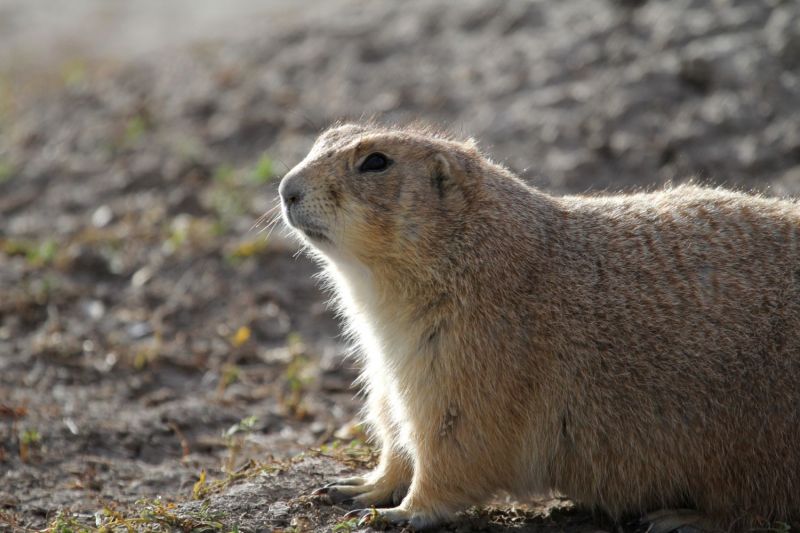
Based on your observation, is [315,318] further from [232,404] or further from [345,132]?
[345,132]

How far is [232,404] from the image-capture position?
7.02 m

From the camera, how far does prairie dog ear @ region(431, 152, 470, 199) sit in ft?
16.6

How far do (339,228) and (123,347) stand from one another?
3.38 metres

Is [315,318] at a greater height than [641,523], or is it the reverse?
[315,318]

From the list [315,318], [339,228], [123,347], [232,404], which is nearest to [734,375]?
[339,228]

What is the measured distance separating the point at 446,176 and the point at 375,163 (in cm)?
35

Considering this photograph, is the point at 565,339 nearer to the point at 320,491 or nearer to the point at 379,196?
the point at 379,196

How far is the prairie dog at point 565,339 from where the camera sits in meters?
4.71

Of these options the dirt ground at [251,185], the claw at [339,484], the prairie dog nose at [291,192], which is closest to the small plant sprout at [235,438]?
the dirt ground at [251,185]

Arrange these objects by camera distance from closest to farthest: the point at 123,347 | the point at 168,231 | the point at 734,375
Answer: the point at 734,375, the point at 123,347, the point at 168,231

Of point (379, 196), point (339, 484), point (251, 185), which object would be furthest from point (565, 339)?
point (251, 185)

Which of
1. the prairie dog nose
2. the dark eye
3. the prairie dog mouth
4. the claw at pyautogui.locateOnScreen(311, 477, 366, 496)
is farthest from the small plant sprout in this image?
the dark eye

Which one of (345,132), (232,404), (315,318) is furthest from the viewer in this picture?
(315,318)

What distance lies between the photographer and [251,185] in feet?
31.3
